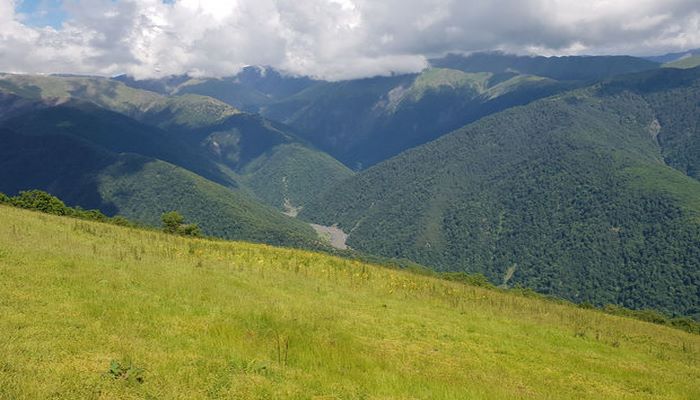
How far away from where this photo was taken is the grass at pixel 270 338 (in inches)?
525

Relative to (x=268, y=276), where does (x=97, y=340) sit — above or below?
above

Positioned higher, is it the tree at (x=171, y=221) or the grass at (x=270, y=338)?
the grass at (x=270, y=338)

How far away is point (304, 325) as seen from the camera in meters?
19.9

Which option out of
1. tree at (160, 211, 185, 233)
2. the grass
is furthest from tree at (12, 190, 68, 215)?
the grass

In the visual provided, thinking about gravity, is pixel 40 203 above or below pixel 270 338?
below

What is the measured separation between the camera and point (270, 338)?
58.6 ft

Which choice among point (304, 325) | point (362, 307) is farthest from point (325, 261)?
point (304, 325)

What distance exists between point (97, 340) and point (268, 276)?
49.7ft

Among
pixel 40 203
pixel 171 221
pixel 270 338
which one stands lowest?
pixel 171 221

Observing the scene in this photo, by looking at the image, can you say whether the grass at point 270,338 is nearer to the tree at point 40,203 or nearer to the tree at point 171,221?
the tree at point 171,221

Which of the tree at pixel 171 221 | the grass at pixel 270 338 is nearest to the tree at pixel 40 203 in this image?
the tree at pixel 171 221

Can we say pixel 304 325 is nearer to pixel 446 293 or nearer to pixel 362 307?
pixel 362 307

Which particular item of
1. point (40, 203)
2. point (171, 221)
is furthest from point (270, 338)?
point (40, 203)

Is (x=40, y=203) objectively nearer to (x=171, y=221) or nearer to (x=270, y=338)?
(x=171, y=221)
